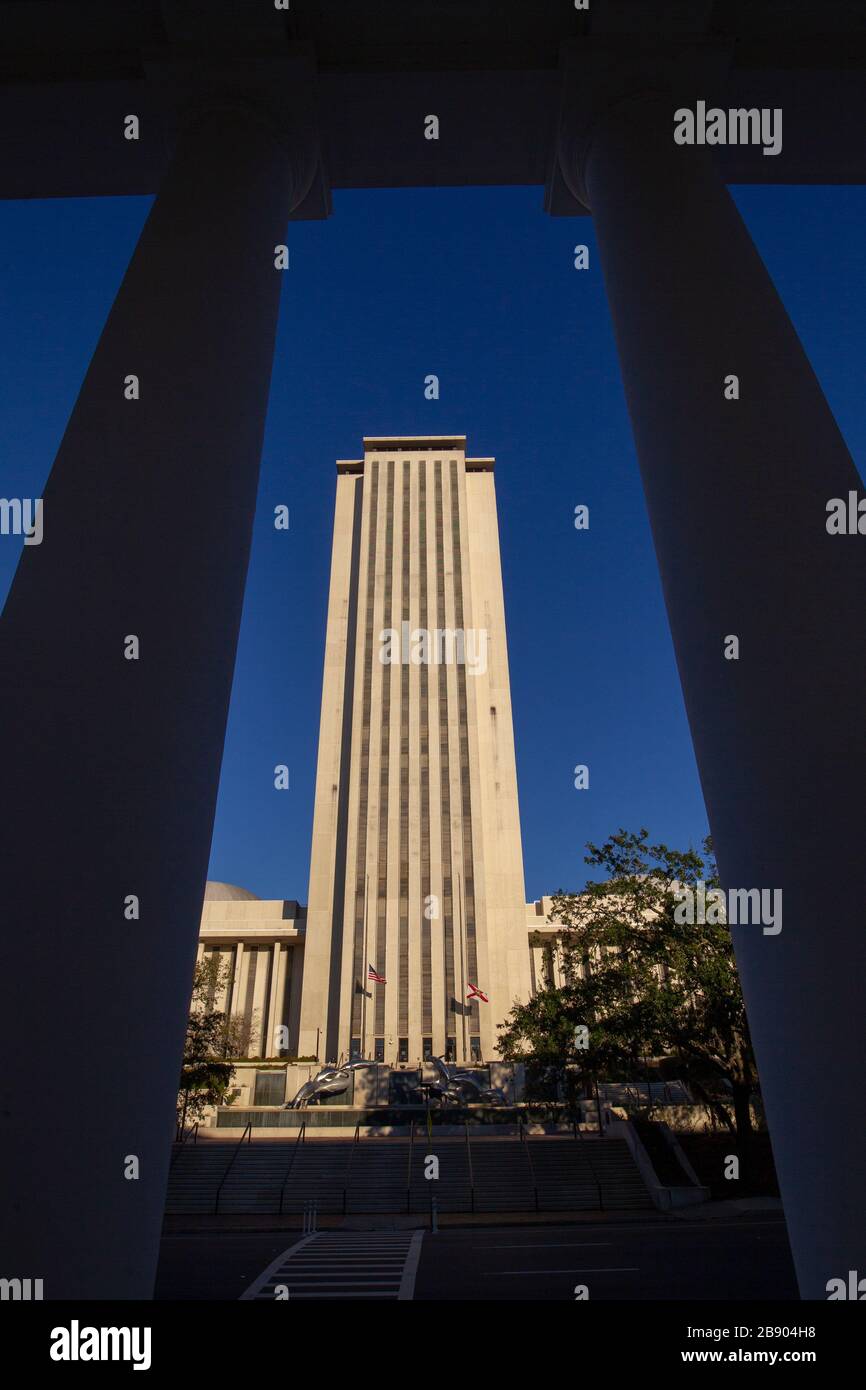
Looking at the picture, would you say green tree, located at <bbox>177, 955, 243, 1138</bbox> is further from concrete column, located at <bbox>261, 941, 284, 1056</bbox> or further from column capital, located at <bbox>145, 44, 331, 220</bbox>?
concrete column, located at <bbox>261, 941, 284, 1056</bbox>

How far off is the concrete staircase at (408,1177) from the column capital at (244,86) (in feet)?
88.6

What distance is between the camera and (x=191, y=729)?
4281 millimetres

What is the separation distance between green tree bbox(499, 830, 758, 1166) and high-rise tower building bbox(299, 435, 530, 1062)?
3363cm

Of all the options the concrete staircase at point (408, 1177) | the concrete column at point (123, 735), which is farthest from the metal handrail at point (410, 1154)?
the concrete column at point (123, 735)

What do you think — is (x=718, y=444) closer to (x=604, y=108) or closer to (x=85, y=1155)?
(x=604, y=108)

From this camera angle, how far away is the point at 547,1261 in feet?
52.9

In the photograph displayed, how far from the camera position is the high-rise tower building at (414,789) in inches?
2564

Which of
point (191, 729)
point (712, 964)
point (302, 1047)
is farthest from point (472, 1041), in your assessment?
point (191, 729)

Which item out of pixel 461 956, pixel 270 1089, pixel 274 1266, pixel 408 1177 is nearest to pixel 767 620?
pixel 274 1266

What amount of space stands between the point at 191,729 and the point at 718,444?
3458 mm

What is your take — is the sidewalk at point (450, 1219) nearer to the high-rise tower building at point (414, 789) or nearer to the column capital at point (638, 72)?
the column capital at point (638, 72)

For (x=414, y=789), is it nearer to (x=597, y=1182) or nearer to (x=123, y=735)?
(x=597, y=1182)
